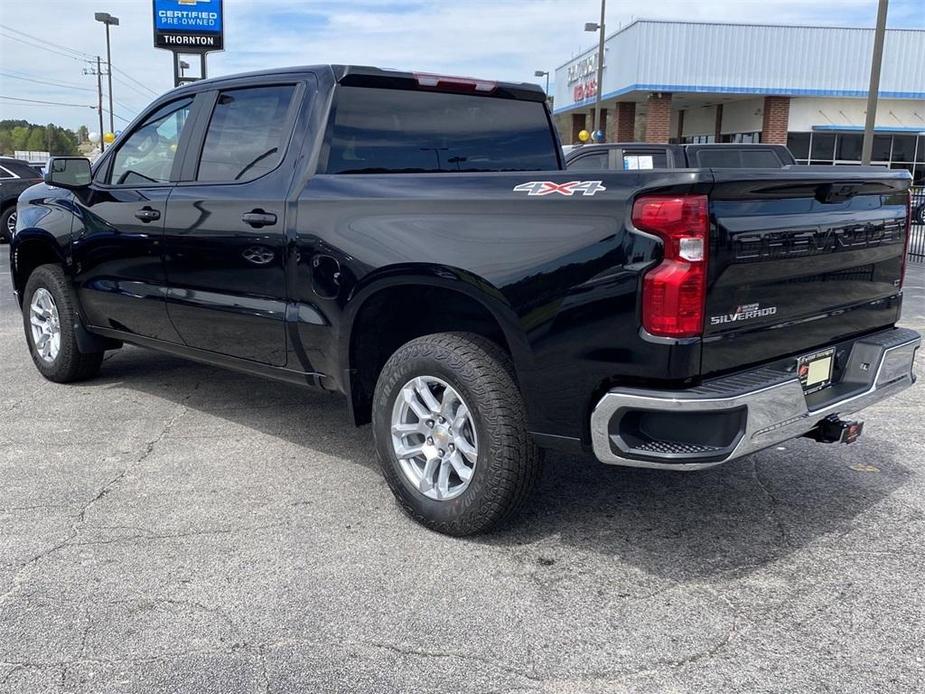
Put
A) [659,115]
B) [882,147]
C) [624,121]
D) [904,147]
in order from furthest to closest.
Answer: [624,121], [882,147], [904,147], [659,115]

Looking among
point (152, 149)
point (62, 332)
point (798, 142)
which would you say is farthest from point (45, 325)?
point (798, 142)

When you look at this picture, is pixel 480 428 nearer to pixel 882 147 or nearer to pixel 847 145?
pixel 847 145


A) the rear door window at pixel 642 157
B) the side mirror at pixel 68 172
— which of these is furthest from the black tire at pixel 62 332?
the rear door window at pixel 642 157

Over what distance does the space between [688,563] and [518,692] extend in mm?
1172

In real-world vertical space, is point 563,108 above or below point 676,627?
above

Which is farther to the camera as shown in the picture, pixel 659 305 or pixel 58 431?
pixel 58 431

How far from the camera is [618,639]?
302cm

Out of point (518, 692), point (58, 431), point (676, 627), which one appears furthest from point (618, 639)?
point (58, 431)

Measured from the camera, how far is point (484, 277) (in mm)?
3480

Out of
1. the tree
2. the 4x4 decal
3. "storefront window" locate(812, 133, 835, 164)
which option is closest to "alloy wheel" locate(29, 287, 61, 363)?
the 4x4 decal

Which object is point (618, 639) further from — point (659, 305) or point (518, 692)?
point (659, 305)

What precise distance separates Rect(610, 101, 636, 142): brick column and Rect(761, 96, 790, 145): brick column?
7.88 metres

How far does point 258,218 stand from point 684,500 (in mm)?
2459

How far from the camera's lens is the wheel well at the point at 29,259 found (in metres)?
6.23
